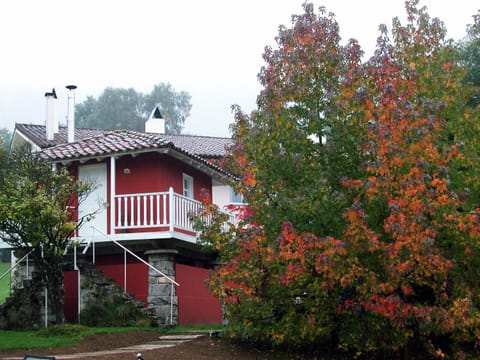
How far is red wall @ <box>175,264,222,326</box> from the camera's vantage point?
1912 centimetres

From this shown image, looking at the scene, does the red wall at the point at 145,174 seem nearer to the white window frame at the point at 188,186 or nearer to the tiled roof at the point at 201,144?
the white window frame at the point at 188,186

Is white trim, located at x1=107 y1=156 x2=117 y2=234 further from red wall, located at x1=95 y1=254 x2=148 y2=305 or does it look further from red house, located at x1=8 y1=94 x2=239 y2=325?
red wall, located at x1=95 y1=254 x2=148 y2=305

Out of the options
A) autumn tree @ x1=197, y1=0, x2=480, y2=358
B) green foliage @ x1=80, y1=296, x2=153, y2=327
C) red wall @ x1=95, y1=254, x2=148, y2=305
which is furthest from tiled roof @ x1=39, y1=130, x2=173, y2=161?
autumn tree @ x1=197, y1=0, x2=480, y2=358

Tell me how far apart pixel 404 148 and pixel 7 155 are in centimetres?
943

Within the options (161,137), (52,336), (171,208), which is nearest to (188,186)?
(171,208)

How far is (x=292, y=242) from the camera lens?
1215cm

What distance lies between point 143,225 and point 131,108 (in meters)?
60.8

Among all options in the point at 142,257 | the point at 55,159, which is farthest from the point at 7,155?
the point at 142,257

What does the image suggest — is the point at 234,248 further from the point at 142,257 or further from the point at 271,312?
the point at 142,257

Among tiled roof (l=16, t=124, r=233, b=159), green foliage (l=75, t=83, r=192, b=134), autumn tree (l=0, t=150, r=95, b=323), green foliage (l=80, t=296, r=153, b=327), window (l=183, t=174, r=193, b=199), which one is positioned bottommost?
green foliage (l=80, t=296, r=153, b=327)

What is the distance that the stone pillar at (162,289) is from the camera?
18.1m

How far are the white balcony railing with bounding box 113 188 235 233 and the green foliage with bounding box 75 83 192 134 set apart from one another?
55888 mm

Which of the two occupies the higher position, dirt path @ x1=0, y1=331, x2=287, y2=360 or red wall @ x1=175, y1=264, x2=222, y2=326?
red wall @ x1=175, y1=264, x2=222, y2=326

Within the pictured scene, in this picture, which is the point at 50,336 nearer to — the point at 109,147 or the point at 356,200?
the point at 109,147
